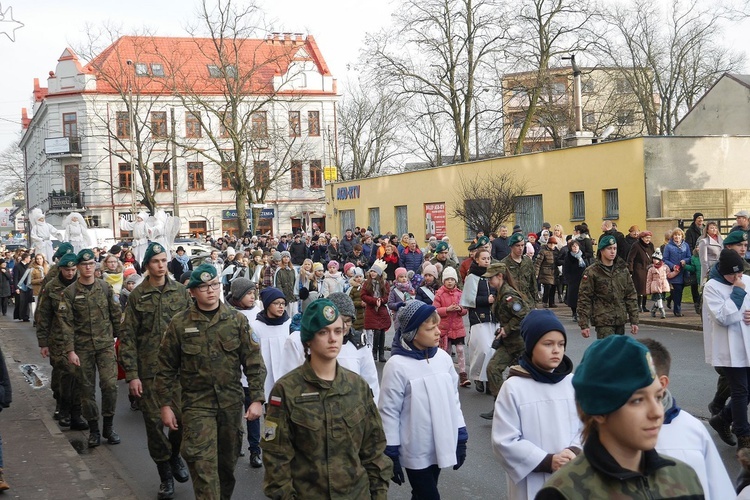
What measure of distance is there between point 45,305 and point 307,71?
63.3m

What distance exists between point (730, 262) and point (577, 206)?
24813mm

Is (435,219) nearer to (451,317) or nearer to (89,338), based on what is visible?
(451,317)

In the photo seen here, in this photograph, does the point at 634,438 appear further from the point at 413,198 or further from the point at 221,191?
the point at 221,191

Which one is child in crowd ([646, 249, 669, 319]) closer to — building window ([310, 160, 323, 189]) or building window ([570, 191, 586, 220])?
building window ([570, 191, 586, 220])

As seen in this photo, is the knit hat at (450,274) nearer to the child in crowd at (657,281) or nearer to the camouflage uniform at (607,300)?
the camouflage uniform at (607,300)

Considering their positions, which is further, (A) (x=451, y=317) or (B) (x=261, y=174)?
(B) (x=261, y=174)

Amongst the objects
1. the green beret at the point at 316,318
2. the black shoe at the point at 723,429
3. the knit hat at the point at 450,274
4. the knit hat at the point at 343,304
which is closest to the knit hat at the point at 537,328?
the green beret at the point at 316,318

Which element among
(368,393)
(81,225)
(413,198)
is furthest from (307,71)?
(368,393)

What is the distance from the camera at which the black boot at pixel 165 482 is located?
7.96 meters

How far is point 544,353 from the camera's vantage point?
467 centimetres

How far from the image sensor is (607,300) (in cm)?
1027

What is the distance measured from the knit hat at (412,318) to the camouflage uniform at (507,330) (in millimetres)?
4545

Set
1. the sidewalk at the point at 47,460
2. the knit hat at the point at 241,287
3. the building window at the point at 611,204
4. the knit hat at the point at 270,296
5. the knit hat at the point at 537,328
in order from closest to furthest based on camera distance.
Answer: the knit hat at the point at 537,328 < the sidewalk at the point at 47,460 < the knit hat at the point at 270,296 < the knit hat at the point at 241,287 < the building window at the point at 611,204

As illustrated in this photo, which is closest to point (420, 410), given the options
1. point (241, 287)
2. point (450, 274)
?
point (241, 287)
